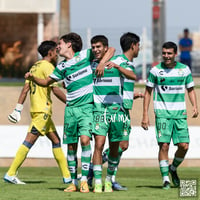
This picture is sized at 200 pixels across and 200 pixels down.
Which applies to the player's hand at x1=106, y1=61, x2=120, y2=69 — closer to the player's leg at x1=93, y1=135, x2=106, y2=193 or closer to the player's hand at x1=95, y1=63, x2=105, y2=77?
the player's hand at x1=95, y1=63, x2=105, y2=77

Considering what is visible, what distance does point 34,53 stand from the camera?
39.5 meters

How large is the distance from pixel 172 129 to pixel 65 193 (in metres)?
1.73

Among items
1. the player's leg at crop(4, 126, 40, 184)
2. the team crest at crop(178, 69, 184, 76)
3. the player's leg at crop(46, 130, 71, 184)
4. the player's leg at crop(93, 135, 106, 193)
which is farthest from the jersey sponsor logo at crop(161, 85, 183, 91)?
the player's leg at crop(4, 126, 40, 184)

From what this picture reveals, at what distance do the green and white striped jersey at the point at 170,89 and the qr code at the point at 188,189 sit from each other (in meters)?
0.90

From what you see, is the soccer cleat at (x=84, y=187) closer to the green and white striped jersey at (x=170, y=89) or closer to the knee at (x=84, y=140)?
the knee at (x=84, y=140)

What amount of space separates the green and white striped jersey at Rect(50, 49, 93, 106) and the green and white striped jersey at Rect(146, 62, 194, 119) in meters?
1.00

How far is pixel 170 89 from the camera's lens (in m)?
12.2

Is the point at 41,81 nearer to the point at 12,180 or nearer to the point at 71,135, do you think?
the point at 71,135

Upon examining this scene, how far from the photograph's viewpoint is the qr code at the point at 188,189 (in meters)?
11.4

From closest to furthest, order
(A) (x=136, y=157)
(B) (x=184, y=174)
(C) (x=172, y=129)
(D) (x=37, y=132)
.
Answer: (C) (x=172, y=129) → (D) (x=37, y=132) → (B) (x=184, y=174) → (A) (x=136, y=157)

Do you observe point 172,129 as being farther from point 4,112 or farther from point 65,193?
point 4,112

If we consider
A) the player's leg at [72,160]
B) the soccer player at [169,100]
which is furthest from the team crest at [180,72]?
the player's leg at [72,160]

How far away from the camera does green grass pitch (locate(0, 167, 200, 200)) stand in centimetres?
1105

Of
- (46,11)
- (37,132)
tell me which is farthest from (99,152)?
(46,11)
